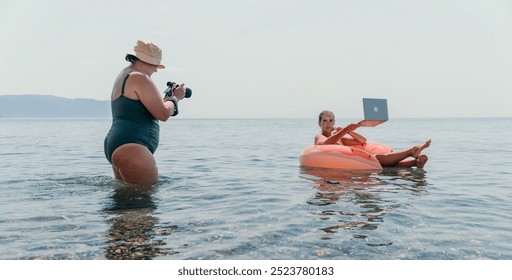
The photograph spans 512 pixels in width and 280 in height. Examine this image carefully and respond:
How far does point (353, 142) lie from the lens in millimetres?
11617

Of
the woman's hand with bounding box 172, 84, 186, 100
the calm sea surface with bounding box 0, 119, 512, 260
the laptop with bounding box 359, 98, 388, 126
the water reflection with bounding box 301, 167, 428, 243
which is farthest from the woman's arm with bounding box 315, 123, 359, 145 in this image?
the woman's hand with bounding box 172, 84, 186, 100

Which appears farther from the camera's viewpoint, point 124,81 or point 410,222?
point 124,81

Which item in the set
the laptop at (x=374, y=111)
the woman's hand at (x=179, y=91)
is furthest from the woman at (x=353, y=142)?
the woman's hand at (x=179, y=91)

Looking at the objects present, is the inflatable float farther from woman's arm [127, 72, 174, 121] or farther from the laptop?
woman's arm [127, 72, 174, 121]

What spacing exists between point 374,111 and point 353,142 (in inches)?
44.3

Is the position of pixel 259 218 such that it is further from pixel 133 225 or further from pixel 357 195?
pixel 357 195

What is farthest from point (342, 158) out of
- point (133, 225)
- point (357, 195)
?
point (133, 225)

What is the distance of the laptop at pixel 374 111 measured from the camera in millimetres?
10687

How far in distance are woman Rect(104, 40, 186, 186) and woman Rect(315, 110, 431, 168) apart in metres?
5.06

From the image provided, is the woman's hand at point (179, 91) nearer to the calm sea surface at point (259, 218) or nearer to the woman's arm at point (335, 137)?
the calm sea surface at point (259, 218)

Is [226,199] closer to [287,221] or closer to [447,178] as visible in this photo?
[287,221]
